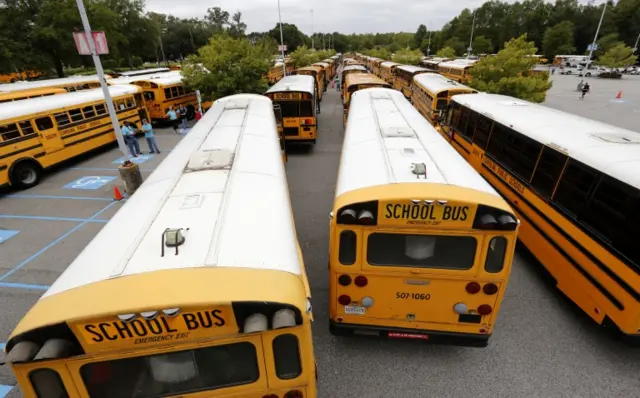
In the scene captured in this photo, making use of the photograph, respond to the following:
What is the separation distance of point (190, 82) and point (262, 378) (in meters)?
16.3

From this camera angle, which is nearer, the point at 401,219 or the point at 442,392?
the point at 401,219

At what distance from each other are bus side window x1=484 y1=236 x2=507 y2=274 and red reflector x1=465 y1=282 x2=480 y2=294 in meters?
0.23

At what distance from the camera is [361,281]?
3.96 meters

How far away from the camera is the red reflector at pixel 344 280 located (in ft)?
13.0

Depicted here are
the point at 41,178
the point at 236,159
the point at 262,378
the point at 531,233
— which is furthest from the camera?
the point at 41,178

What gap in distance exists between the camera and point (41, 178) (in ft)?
37.2

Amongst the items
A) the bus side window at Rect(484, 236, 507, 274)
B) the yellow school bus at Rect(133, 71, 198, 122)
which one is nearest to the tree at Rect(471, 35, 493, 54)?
the yellow school bus at Rect(133, 71, 198, 122)

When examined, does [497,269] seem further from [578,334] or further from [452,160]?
[578,334]

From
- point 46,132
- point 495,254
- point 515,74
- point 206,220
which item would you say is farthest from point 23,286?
point 515,74

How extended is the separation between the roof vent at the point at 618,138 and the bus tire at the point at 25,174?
14.7 m

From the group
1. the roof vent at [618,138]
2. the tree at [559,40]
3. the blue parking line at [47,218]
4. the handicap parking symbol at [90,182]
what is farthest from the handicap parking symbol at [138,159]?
the tree at [559,40]

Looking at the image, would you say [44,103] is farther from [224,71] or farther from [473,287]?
[473,287]

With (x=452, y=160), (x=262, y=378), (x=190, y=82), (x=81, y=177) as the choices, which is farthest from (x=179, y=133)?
(x=262, y=378)

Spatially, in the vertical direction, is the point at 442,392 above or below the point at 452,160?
below
